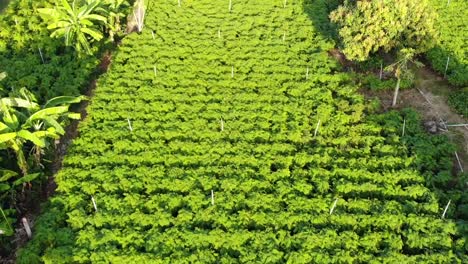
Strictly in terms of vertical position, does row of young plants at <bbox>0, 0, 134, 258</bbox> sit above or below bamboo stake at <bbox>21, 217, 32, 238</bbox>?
above

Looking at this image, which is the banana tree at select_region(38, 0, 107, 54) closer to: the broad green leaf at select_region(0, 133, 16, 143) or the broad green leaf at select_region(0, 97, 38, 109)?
the broad green leaf at select_region(0, 97, 38, 109)

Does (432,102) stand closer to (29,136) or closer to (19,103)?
(29,136)

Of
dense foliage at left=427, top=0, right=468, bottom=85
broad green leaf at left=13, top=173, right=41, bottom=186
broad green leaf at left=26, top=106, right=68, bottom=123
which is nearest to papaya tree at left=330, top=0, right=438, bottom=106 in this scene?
dense foliage at left=427, top=0, right=468, bottom=85

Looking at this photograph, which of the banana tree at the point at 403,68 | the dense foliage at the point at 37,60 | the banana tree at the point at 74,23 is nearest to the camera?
the banana tree at the point at 403,68

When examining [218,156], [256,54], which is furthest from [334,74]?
[218,156]

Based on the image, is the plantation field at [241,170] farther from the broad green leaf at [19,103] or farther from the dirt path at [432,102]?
the broad green leaf at [19,103]

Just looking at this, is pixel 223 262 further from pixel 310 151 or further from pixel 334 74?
pixel 334 74

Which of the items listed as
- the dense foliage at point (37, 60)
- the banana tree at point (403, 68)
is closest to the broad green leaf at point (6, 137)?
the dense foliage at point (37, 60)
